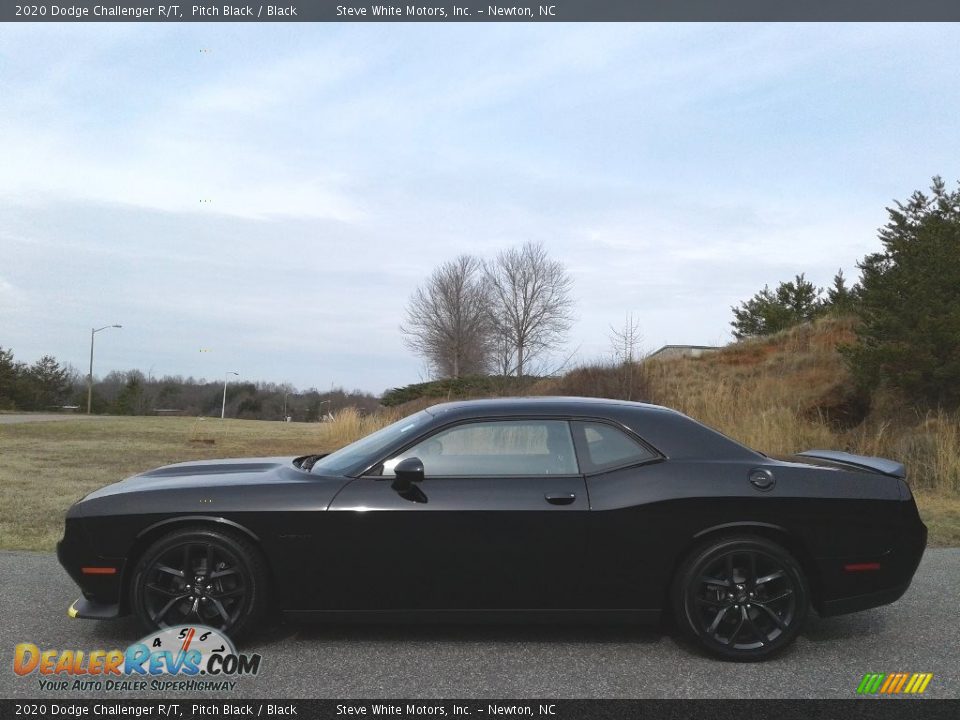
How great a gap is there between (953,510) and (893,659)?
19.6 feet

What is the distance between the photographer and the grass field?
7785mm

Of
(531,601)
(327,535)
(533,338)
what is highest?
(533,338)

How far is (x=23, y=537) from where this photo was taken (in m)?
Result: 7.02

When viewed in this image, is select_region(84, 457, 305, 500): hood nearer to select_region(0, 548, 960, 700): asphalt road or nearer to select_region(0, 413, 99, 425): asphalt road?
Answer: select_region(0, 548, 960, 700): asphalt road

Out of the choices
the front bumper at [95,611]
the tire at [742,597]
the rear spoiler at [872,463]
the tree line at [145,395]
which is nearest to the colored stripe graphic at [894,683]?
the tire at [742,597]

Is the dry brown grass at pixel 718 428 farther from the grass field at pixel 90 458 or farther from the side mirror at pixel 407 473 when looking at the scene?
the side mirror at pixel 407 473

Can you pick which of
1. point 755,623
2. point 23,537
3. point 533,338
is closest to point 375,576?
point 755,623

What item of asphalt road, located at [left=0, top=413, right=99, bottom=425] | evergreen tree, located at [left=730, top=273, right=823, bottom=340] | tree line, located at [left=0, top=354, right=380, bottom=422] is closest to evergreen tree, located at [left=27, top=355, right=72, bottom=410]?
tree line, located at [left=0, top=354, right=380, bottom=422]

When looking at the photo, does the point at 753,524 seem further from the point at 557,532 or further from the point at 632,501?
the point at 557,532

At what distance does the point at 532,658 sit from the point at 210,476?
2067 millimetres

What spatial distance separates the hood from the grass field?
262 centimetres

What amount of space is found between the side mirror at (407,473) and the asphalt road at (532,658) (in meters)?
0.85
